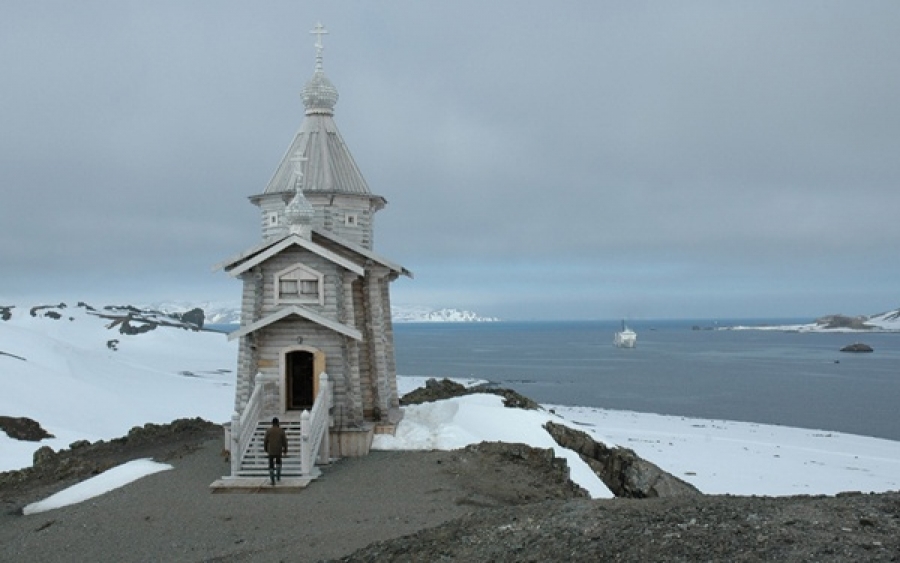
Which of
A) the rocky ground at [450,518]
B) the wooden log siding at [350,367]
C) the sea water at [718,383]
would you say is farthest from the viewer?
the sea water at [718,383]

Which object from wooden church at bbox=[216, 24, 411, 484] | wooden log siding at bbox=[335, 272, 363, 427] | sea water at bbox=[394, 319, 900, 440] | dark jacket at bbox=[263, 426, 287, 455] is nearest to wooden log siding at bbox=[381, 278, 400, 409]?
wooden church at bbox=[216, 24, 411, 484]

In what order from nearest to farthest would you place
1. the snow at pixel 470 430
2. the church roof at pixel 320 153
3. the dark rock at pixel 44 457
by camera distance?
the snow at pixel 470 430, the dark rock at pixel 44 457, the church roof at pixel 320 153

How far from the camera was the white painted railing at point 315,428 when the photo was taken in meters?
19.0

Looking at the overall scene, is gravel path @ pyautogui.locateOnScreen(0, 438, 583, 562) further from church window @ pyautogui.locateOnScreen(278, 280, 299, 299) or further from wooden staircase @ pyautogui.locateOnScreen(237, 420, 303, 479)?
church window @ pyautogui.locateOnScreen(278, 280, 299, 299)

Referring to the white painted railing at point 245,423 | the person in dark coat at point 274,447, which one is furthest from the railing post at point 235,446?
the person in dark coat at point 274,447

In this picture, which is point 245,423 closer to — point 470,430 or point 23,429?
point 470,430

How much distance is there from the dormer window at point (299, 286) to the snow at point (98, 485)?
17.5ft

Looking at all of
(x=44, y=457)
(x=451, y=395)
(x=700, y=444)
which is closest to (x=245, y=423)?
(x=44, y=457)

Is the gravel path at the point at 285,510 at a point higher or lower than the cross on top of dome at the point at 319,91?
lower

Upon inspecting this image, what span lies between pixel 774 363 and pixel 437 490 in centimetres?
10676

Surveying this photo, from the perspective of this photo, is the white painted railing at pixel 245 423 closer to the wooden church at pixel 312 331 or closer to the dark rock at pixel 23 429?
the wooden church at pixel 312 331

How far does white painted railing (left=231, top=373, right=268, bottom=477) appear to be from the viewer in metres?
19.1

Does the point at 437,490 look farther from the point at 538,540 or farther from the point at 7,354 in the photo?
the point at 7,354

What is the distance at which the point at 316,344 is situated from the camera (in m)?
22.3
